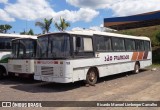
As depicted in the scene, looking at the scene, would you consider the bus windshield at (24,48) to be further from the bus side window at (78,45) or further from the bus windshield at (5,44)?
the bus side window at (78,45)

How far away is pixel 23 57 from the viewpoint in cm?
1458

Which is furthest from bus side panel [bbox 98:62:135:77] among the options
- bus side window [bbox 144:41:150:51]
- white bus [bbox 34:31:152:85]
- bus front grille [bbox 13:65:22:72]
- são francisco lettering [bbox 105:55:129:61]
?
bus front grille [bbox 13:65:22:72]

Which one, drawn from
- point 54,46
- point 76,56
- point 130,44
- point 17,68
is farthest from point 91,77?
point 130,44

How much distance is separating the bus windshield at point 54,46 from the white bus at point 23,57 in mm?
1564

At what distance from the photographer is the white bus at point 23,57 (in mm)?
14211

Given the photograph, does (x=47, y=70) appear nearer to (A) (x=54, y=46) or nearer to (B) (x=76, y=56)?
(A) (x=54, y=46)

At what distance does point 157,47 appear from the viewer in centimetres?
3166

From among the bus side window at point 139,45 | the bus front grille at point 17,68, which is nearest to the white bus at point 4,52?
the bus front grille at point 17,68

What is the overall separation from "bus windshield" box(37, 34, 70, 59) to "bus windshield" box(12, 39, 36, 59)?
1.57 meters

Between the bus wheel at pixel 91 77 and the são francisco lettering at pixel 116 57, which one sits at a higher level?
the são francisco lettering at pixel 116 57

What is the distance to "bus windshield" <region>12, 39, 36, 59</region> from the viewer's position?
14414mm

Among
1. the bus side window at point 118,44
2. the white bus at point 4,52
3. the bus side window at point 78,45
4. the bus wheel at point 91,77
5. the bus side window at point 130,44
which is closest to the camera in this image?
the bus side window at point 78,45

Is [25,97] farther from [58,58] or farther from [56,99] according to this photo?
[58,58]

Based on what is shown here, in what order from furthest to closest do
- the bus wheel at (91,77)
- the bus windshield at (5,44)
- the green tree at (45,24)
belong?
the green tree at (45,24) → the bus windshield at (5,44) → the bus wheel at (91,77)
